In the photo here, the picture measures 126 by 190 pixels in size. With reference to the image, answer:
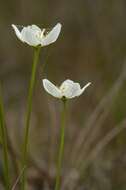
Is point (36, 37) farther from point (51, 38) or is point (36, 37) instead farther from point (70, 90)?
point (70, 90)

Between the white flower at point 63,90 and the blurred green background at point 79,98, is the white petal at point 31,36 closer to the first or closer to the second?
the white flower at point 63,90

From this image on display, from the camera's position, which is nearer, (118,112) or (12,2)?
(118,112)

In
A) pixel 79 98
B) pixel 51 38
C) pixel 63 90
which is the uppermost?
pixel 51 38

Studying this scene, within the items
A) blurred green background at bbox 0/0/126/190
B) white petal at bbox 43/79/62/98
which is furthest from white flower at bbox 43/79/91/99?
blurred green background at bbox 0/0/126/190

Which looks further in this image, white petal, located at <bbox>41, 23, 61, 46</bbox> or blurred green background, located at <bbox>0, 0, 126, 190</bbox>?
blurred green background, located at <bbox>0, 0, 126, 190</bbox>

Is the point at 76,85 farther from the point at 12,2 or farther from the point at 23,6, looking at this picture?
the point at 12,2

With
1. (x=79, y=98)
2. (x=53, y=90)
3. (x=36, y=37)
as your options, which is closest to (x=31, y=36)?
(x=36, y=37)

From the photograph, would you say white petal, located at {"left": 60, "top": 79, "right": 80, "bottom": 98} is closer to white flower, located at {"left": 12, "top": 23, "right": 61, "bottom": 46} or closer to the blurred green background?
white flower, located at {"left": 12, "top": 23, "right": 61, "bottom": 46}

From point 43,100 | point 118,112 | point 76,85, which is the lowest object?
point 43,100

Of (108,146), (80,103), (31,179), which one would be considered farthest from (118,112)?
(80,103)
